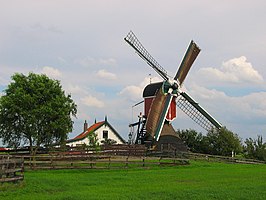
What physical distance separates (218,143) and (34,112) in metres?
26.4

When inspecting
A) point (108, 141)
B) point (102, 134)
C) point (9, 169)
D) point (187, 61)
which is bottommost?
point (9, 169)

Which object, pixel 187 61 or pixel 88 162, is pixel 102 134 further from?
pixel 88 162

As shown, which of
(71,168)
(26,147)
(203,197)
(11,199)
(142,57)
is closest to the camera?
(11,199)

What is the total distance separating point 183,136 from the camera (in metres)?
61.0

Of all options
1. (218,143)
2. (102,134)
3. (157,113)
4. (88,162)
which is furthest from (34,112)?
(218,143)

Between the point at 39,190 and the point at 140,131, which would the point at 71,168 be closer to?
the point at 39,190

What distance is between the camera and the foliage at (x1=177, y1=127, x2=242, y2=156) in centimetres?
5581

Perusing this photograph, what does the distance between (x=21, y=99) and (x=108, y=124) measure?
2182 centimetres

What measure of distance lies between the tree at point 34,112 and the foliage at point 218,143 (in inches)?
853

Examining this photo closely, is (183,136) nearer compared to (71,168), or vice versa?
(71,168)

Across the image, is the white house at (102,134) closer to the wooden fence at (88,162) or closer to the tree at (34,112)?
the tree at (34,112)

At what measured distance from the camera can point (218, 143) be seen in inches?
2227

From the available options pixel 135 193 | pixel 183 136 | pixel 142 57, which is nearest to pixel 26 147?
pixel 142 57

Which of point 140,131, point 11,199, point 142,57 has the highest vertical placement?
point 142,57
